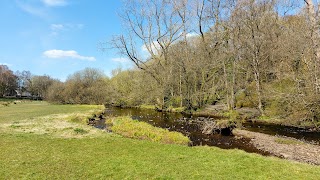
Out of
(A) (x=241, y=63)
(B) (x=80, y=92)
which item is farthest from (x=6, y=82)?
(A) (x=241, y=63)

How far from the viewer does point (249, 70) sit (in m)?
36.9

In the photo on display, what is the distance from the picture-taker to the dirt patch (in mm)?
13506

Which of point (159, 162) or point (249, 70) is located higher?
point (249, 70)

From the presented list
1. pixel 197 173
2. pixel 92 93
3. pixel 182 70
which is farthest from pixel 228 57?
pixel 92 93

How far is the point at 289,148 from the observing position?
1563 cm

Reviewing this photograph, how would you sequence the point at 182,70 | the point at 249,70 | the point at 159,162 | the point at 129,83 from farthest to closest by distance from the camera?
the point at 129,83
the point at 182,70
the point at 249,70
the point at 159,162

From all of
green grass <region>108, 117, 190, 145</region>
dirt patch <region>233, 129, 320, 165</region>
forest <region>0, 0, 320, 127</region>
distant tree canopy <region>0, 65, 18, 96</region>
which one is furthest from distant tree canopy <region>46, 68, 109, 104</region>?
dirt patch <region>233, 129, 320, 165</region>

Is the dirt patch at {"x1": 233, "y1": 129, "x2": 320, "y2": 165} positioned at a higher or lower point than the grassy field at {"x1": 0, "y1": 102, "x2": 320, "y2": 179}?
lower

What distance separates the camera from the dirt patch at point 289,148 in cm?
1351

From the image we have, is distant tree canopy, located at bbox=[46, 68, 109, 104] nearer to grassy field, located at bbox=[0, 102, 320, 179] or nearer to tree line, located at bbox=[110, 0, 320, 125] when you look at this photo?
tree line, located at bbox=[110, 0, 320, 125]

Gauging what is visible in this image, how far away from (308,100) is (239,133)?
7206 millimetres

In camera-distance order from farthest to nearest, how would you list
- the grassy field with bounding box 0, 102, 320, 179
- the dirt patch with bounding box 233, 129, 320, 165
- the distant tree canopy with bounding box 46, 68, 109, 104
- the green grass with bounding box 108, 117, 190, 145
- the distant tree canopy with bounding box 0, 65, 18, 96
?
the distant tree canopy with bounding box 0, 65, 18, 96 → the distant tree canopy with bounding box 46, 68, 109, 104 → the green grass with bounding box 108, 117, 190, 145 → the dirt patch with bounding box 233, 129, 320, 165 → the grassy field with bounding box 0, 102, 320, 179

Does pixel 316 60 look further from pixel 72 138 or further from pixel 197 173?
pixel 72 138

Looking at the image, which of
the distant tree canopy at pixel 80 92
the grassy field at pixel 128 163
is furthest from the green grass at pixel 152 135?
the distant tree canopy at pixel 80 92
